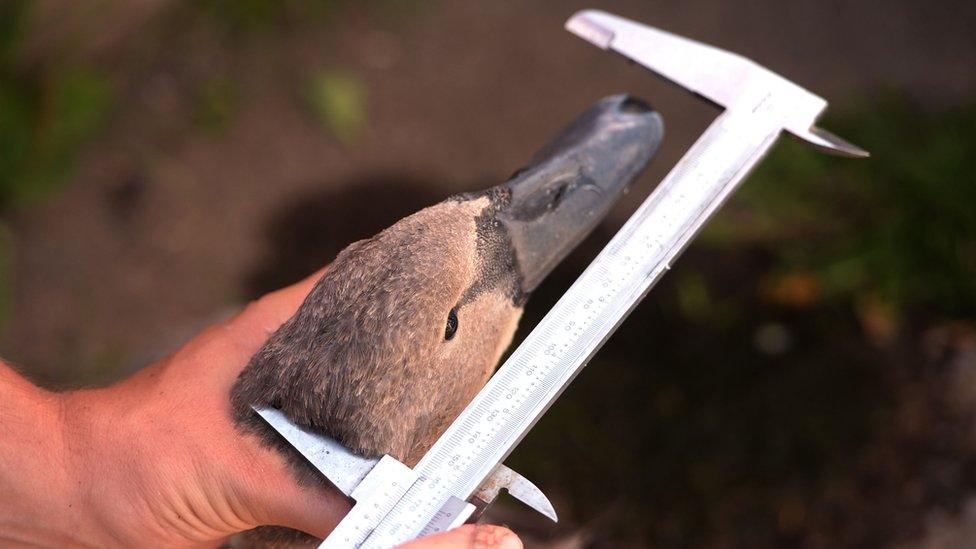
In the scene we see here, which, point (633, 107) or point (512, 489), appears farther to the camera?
point (633, 107)

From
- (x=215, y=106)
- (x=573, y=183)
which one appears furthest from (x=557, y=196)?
(x=215, y=106)

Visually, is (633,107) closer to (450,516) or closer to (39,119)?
(450,516)

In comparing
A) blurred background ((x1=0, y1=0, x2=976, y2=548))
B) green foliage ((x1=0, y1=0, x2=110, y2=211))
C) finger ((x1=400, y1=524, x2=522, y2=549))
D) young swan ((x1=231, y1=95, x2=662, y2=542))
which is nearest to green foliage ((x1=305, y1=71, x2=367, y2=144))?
blurred background ((x1=0, y1=0, x2=976, y2=548))

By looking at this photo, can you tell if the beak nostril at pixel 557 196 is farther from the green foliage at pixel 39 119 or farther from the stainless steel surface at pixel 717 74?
the green foliage at pixel 39 119

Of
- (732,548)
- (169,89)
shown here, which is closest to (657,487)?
A: (732,548)

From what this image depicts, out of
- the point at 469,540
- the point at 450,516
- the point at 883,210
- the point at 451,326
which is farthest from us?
the point at 883,210

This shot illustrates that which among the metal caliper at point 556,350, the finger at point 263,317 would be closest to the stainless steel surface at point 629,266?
the metal caliper at point 556,350
